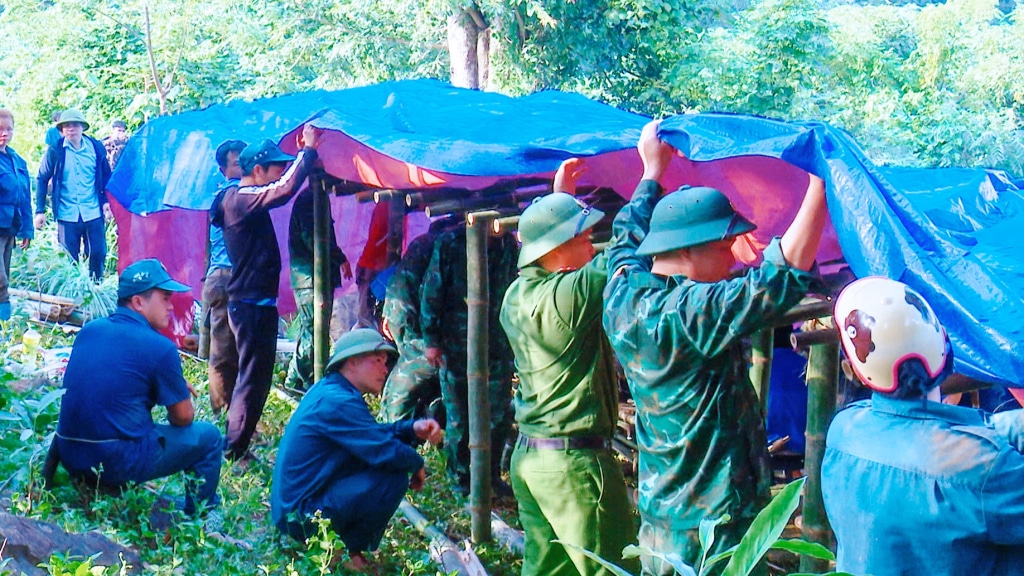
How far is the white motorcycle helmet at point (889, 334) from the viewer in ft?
6.73

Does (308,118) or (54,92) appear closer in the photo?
(308,118)

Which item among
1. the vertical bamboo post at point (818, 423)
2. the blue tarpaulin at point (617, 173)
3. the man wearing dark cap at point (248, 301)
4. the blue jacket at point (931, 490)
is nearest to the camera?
the blue jacket at point (931, 490)

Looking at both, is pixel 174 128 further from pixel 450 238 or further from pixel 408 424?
pixel 408 424

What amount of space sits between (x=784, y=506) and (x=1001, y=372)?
150 cm

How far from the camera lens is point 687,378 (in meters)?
3.03

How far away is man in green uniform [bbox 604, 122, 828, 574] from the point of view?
2.96m

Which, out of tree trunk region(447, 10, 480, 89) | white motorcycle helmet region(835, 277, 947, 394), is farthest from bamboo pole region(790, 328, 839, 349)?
tree trunk region(447, 10, 480, 89)

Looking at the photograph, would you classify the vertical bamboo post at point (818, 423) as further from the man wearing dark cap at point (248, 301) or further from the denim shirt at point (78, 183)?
the denim shirt at point (78, 183)

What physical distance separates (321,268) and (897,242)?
3851 mm

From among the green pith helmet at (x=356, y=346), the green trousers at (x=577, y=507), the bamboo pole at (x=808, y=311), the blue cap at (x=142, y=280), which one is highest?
the bamboo pole at (x=808, y=311)

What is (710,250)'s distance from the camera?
3004 mm

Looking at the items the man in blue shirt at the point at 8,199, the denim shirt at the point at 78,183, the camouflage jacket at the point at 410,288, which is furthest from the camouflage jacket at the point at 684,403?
the denim shirt at the point at 78,183

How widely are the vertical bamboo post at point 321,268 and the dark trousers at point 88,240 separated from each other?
3.49m

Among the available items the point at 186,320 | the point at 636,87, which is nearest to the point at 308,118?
the point at 186,320
